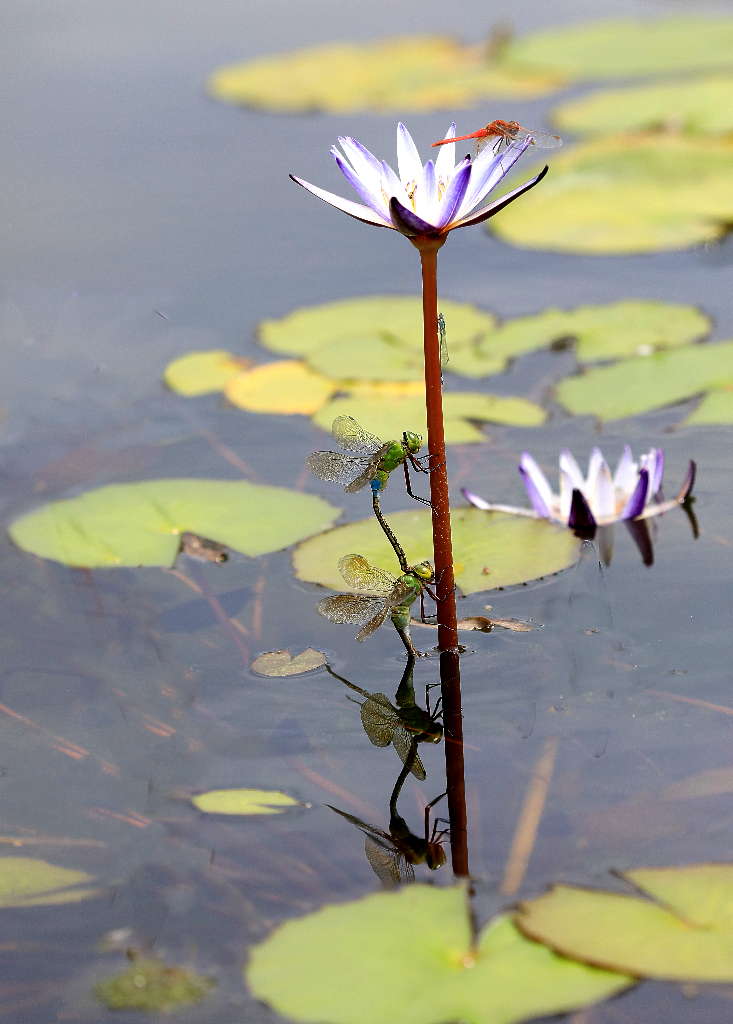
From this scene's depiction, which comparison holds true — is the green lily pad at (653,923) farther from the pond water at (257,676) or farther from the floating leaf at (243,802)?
the floating leaf at (243,802)

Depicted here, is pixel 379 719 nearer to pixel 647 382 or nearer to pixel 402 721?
pixel 402 721

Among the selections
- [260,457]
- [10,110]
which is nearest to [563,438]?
[260,457]

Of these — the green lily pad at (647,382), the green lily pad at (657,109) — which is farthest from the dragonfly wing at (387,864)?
the green lily pad at (657,109)

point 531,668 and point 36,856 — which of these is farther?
point 531,668

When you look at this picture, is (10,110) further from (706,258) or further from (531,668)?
(531,668)

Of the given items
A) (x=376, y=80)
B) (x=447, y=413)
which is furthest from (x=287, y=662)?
(x=376, y=80)

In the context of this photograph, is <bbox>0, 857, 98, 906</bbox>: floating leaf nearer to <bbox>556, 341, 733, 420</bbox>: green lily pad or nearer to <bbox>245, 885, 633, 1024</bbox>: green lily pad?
<bbox>245, 885, 633, 1024</bbox>: green lily pad
